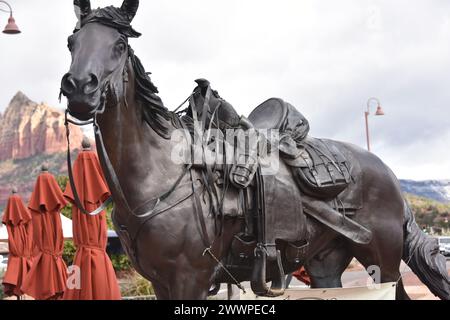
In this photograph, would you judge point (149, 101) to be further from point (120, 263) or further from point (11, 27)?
point (120, 263)

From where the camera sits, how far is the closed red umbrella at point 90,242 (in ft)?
23.7

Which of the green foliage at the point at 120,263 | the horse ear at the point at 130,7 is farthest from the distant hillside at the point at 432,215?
the horse ear at the point at 130,7

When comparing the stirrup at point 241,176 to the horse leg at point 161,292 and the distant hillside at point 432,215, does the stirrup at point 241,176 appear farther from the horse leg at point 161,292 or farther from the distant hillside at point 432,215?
the distant hillside at point 432,215

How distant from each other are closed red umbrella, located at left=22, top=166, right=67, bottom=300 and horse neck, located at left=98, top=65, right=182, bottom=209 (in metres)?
4.68

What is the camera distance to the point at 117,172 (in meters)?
4.40

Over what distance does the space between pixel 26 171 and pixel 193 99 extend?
117943 millimetres

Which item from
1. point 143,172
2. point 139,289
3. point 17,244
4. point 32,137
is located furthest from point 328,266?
point 32,137

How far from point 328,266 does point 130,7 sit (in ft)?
9.34

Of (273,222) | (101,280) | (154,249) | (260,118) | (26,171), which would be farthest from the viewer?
(26,171)

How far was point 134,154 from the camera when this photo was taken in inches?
173

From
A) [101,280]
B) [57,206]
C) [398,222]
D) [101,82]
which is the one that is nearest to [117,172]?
[101,82]

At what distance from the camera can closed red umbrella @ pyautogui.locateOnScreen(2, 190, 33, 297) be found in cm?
1099

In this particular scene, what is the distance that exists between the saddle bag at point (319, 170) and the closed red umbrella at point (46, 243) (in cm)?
459
